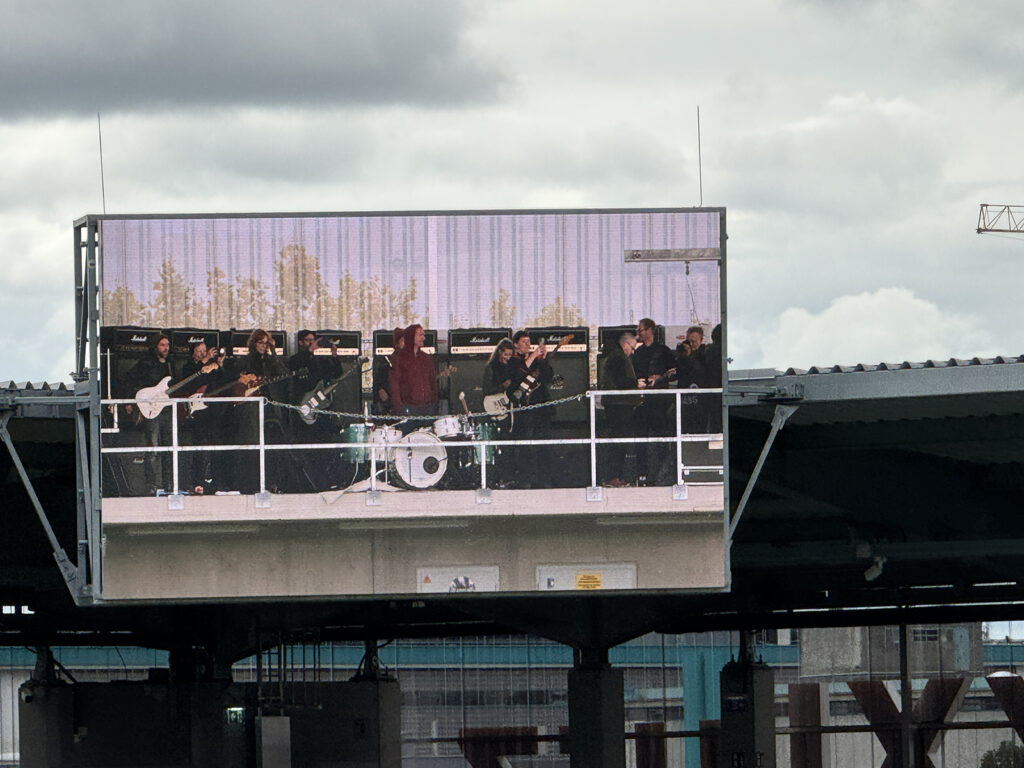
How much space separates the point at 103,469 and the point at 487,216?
8260mm

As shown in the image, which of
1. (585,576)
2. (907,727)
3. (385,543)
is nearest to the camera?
(385,543)

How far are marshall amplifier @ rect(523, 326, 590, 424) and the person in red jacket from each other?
2149 mm

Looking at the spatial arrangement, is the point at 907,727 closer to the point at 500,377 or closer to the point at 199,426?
the point at 500,377

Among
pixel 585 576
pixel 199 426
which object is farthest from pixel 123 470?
pixel 585 576

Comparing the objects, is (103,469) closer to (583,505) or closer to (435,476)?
(435,476)

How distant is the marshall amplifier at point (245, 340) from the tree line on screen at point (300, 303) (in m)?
0.14

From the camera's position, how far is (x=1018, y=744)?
79.2 metres

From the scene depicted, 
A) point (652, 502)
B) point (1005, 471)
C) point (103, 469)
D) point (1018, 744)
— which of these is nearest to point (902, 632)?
point (1018, 744)

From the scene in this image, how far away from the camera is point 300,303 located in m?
34.3

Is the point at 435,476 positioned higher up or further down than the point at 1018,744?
higher up

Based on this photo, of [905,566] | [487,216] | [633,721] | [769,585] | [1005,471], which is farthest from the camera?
[633,721]

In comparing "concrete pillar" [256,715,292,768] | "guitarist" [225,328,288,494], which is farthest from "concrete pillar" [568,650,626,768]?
"guitarist" [225,328,288,494]

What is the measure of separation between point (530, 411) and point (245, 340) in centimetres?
527

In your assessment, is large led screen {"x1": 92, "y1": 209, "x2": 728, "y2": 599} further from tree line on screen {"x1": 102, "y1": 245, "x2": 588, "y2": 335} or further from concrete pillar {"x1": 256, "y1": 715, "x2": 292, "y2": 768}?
concrete pillar {"x1": 256, "y1": 715, "x2": 292, "y2": 768}
